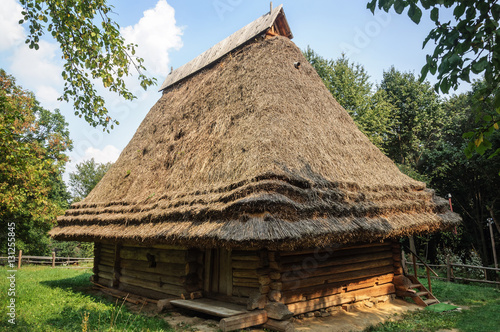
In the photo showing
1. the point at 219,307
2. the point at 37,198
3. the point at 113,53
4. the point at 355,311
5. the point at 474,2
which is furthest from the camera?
the point at 37,198

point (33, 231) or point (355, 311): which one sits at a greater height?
point (33, 231)

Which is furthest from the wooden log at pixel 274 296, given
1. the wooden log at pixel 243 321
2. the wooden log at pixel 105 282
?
the wooden log at pixel 105 282

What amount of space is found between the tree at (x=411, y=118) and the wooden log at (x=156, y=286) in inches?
713

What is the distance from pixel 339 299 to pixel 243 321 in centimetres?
306

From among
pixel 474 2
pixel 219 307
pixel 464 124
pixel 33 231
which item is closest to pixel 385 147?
pixel 464 124

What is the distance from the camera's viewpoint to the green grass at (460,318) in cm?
701

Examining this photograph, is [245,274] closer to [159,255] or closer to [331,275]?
[331,275]

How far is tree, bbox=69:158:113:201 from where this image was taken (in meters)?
39.4

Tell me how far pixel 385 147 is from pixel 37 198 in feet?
73.6

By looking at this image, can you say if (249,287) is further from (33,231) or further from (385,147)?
(33,231)

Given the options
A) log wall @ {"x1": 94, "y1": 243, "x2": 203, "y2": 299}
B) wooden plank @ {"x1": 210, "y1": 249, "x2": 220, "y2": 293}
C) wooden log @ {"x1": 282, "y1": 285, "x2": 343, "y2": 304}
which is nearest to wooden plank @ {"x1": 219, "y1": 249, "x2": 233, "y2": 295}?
wooden plank @ {"x1": 210, "y1": 249, "x2": 220, "y2": 293}

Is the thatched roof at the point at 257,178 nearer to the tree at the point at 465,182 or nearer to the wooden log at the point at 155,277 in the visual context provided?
the wooden log at the point at 155,277

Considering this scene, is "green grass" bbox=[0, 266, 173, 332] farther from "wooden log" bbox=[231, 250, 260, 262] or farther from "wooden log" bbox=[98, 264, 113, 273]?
"wooden log" bbox=[231, 250, 260, 262]

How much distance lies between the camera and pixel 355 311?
8.10m
